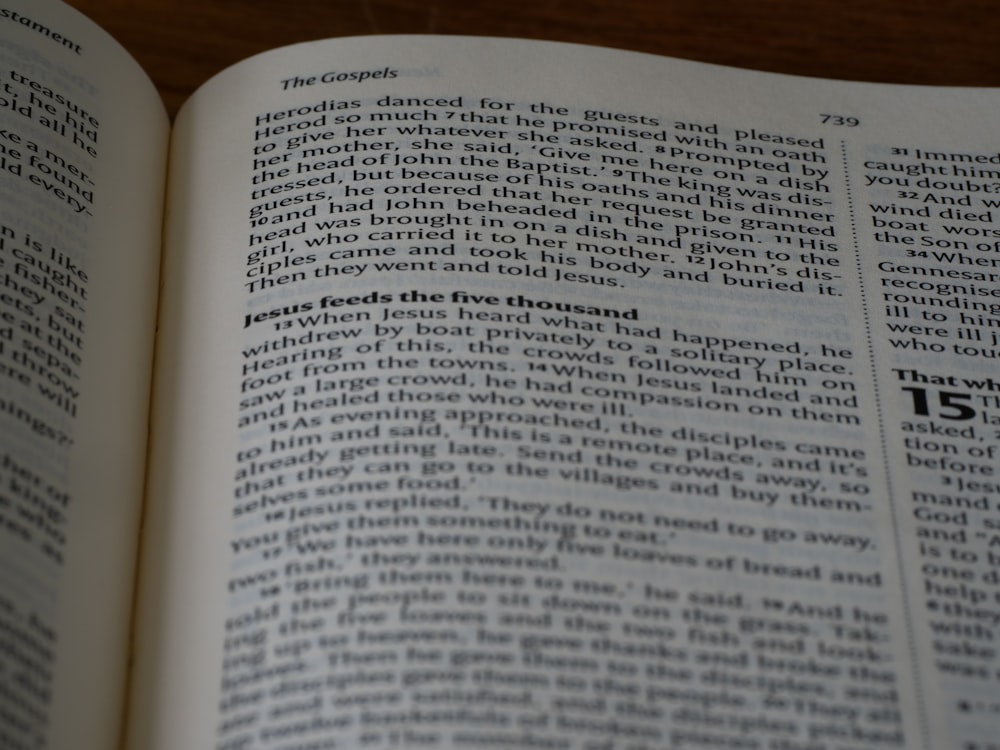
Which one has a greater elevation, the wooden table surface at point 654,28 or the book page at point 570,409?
the wooden table surface at point 654,28

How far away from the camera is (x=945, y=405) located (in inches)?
24.9

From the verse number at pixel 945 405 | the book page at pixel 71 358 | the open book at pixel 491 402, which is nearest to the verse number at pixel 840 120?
the open book at pixel 491 402

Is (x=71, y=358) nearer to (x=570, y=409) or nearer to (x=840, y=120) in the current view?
(x=570, y=409)

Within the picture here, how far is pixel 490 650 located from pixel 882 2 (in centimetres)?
48

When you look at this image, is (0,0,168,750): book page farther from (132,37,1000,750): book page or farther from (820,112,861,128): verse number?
(820,112,861,128): verse number

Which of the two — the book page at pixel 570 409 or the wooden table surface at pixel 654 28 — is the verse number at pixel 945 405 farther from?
the wooden table surface at pixel 654 28

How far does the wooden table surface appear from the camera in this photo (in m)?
0.77

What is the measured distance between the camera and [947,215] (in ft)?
2.26

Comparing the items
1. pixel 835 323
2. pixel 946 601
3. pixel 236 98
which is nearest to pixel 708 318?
pixel 835 323

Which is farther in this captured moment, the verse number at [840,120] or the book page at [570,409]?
the verse number at [840,120]

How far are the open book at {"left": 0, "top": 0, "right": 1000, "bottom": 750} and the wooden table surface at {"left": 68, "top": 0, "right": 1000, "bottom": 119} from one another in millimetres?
61

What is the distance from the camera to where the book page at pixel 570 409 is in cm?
56

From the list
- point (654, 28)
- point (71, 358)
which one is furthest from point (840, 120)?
point (71, 358)

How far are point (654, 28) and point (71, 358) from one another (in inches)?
15.2
